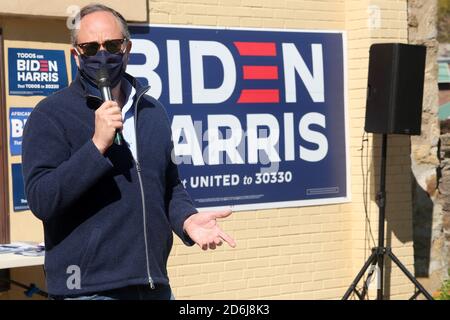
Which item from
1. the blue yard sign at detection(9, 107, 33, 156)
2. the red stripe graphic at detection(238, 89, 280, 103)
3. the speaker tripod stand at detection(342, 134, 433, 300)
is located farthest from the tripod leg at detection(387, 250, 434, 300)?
the blue yard sign at detection(9, 107, 33, 156)

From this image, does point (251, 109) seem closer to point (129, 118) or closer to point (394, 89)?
point (394, 89)

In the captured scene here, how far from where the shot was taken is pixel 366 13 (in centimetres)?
851

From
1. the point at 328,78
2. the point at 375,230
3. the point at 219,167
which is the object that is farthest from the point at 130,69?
the point at 375,230

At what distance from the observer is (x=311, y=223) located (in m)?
8.38

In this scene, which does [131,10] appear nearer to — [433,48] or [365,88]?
[365,88]

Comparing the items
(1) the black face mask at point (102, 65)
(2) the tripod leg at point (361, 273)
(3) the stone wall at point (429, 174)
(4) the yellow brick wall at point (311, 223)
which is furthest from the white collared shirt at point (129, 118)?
(3) the stone wall at point (429, 174)

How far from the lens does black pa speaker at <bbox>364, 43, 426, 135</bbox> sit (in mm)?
7992

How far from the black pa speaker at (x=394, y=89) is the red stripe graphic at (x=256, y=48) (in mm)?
894

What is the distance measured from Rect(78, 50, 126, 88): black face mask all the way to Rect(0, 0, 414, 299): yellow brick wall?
4.19 metres

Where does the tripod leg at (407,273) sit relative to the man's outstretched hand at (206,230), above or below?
below

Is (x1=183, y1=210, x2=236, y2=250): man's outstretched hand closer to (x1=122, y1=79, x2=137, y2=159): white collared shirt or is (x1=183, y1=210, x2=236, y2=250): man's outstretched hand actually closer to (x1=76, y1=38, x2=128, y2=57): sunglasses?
(x1=122, y1=79, x2=137, y2=159): white collared shirt

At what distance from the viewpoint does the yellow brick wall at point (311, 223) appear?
305 inches

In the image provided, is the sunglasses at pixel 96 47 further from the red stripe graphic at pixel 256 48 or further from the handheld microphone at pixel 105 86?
the red stripe graphic at pixel 256 48

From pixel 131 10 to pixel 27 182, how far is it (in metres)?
4.26
